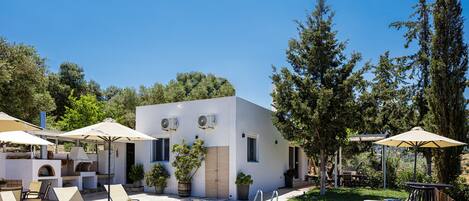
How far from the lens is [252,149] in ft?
63.1

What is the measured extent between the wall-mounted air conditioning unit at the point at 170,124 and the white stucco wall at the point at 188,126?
19 centimetres

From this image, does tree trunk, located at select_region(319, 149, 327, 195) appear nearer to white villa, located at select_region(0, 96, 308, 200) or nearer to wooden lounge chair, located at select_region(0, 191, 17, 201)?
white villa, located at select_region(0, 96, 308, 200)

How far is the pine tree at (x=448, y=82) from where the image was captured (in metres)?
14.4

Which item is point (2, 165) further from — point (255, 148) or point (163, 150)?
point (255, 148)

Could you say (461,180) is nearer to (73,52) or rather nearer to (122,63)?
(122,63)

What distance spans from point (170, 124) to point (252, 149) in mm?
3874

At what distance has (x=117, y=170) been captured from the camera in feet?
69.3

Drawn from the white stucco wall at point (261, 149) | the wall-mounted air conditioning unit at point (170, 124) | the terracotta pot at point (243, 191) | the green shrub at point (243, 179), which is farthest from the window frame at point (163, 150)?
the terracotta pot at point (243, 191)

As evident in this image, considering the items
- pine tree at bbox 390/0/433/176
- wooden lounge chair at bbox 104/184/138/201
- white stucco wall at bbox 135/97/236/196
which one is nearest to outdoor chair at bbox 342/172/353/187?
pine tree at bbox 390/0/433/176

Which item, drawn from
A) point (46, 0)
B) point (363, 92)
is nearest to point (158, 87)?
point (46, 0)

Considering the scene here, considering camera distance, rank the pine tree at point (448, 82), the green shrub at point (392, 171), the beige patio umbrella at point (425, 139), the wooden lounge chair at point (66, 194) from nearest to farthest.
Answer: the wooden lounge chair at point (66, 194) → the beige patio umbrella at point (425, 139) → the pine tree at point (448, 82) → the green shrub at point (392, 171)

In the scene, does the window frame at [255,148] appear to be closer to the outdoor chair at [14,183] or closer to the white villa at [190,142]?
the white villa at [190,142]

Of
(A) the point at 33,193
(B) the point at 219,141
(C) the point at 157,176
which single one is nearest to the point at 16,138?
(A) the point at 33,193

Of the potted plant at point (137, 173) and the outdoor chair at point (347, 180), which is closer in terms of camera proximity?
the potted plant at point (137, 173)
